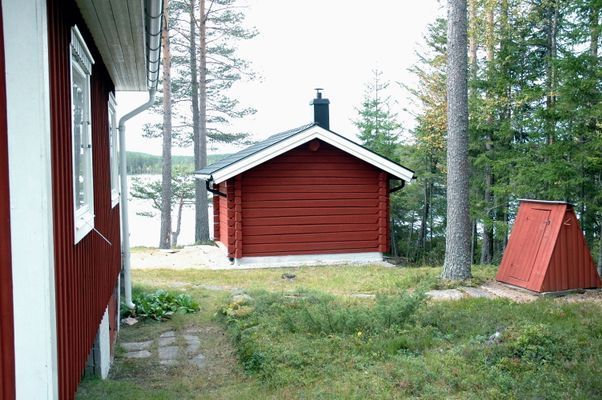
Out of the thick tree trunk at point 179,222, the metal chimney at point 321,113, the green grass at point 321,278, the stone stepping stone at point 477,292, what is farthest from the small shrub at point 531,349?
the thick tree trunk at point 179,222

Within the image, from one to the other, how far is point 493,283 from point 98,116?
6.93 meters

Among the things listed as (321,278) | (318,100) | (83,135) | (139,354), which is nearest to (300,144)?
(318,100)

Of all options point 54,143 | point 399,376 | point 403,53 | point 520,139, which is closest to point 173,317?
point 399,376

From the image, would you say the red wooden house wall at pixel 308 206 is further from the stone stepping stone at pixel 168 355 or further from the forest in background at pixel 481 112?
the stone stepping stone at pixel 168 355

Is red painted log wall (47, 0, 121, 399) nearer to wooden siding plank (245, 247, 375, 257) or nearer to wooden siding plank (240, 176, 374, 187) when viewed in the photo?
wooden siding plank (245, 247, 375, 257)

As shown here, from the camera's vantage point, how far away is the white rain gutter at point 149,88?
3924 millimetres

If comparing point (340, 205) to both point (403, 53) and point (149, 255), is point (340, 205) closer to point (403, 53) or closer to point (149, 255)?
point (149, 255)

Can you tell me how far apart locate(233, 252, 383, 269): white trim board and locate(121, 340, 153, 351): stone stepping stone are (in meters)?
6.43

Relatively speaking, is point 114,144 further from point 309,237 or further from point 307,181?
point 309,237

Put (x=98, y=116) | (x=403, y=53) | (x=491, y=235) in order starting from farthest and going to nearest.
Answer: (x=403, y=53) < (x=491, y=235) < (x=98, y=116)

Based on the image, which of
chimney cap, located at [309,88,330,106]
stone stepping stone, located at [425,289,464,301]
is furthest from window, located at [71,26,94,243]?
chimney cap, located at [309,88,330,106]

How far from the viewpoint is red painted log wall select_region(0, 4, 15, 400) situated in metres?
2.36

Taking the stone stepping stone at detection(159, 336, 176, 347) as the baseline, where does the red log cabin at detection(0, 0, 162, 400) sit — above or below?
above

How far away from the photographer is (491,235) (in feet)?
73.5
